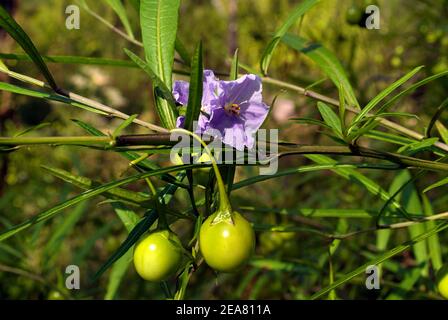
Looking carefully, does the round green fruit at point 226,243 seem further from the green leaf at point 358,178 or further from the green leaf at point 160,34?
the green leaf at point 358,178

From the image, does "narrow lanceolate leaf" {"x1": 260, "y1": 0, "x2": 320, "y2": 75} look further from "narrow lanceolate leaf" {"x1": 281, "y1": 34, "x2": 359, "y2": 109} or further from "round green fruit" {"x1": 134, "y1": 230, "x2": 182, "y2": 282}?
"round green fruit" {"x1": 134, "y1": 230, "x2": 182, "y2": 282}

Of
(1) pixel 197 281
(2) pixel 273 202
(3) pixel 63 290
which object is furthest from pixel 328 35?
(3) pixel 63 290

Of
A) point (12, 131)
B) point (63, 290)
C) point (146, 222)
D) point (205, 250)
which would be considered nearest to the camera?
point (205, 250)

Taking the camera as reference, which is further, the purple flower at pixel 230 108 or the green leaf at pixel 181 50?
the green leaf at pixel 181 50

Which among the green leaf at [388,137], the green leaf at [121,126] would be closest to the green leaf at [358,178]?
the green leaf at [388,137]

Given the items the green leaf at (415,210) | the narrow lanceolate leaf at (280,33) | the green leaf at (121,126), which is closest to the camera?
the green leaf at (121,126)

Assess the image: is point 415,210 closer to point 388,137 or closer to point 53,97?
point 388,137

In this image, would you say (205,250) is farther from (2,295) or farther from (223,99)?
(2,295)

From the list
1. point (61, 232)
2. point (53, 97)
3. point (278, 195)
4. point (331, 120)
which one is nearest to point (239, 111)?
point (331, 120)
